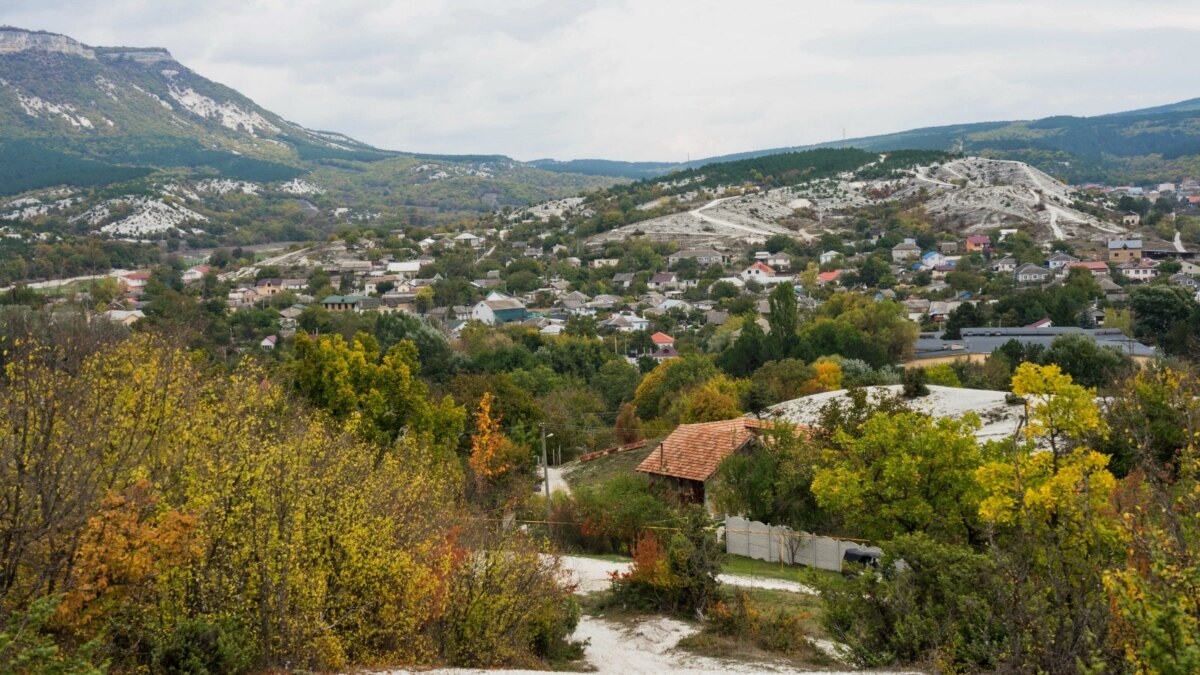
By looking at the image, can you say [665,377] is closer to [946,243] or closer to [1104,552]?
[1104,552]

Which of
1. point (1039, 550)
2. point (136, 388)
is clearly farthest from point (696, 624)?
point (136, 388)

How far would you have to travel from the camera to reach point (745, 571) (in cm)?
2197

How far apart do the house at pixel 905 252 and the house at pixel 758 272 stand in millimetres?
14715

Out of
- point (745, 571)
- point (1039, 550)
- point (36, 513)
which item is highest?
point (36, 513)

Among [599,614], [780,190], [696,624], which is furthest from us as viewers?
[780,190]

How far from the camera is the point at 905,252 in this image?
107625mm

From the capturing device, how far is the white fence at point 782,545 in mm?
21578

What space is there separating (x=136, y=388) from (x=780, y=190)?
13987 cm

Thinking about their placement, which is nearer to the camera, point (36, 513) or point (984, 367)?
point (36, 513)

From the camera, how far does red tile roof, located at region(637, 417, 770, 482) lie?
Answer: 86.6 ft

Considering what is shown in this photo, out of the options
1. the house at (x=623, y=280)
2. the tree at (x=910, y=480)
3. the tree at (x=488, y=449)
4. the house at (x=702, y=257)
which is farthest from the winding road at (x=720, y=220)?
the tree at (x=910, y=480)

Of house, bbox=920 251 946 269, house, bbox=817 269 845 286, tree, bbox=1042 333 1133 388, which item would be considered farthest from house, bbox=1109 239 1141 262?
tree, bbox=1042 333 1133 388

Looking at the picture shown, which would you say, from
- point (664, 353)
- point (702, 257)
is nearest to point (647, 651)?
point (664, 353)

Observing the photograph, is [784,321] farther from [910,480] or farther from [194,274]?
[194,274]
